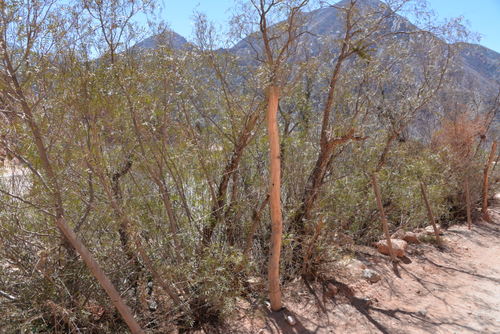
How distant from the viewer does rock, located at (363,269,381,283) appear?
583 centimetres

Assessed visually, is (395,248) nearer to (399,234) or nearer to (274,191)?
(399,234)

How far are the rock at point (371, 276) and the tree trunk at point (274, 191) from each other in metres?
1.66

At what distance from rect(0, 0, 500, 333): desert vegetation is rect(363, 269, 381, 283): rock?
55cm

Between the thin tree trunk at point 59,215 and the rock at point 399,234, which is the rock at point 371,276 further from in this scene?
the thin tree trunk at point 59,215

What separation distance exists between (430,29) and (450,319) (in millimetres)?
3685

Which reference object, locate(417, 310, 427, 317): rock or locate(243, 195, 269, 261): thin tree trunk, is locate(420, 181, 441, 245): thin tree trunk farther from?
locate(243, 195, 269, 261): thin tree trunk

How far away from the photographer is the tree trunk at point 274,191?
403cm

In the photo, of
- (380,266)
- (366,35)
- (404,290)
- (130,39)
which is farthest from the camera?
(380,266)

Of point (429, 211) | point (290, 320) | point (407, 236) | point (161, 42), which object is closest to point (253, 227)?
point (290, 320)

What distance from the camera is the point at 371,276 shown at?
5.86 metres

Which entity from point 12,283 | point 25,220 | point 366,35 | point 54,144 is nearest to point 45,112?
point 54,144

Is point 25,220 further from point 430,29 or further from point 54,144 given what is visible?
point 430,29

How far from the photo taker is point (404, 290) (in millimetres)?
5797

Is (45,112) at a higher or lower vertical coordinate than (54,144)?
higher
